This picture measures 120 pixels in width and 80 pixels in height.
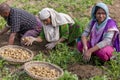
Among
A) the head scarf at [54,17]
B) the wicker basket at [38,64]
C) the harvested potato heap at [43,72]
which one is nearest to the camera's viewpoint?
the wicker basket at [38,64]

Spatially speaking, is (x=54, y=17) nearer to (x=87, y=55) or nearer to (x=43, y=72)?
(x=87, y=55)

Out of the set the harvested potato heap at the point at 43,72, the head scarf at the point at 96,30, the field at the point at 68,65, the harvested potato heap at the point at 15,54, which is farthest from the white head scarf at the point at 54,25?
the harvested potato heap at the point at 43,72

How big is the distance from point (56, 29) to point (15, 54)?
37.1 inches

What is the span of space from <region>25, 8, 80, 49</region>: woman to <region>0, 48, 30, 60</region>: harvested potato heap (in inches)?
21.5

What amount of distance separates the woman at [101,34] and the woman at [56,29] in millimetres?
547

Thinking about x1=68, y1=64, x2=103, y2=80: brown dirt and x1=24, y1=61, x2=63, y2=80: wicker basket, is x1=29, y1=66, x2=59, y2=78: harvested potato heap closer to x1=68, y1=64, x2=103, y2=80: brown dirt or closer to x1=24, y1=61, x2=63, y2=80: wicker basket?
x1=24, y1=61, x2=63, y2=80: wicker basket

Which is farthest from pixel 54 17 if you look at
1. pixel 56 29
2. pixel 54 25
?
pixel 56 29

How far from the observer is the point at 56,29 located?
6586 millimetres

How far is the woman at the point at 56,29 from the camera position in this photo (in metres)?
6.50

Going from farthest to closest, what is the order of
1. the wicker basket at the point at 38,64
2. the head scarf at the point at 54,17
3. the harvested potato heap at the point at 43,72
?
the head scarf at the point at 54,17 → the harvested potato heap at the point at 43,72 → the wicker basket at the point at 38,64

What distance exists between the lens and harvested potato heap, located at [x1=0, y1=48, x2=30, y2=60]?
20.1 feet

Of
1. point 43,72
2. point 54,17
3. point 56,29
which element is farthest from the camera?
point 56,29

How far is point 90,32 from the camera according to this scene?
625cm

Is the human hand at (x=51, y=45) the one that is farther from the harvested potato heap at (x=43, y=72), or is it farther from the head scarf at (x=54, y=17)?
the harvested potato heap at (x=43, y=72)
